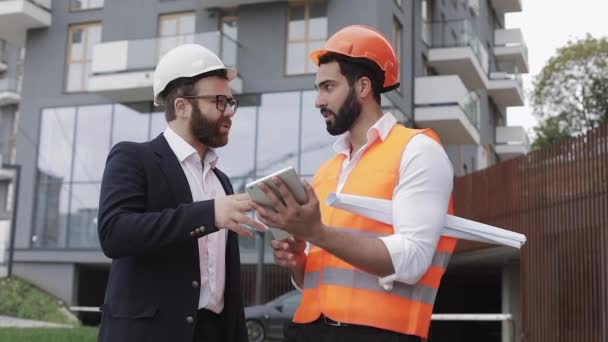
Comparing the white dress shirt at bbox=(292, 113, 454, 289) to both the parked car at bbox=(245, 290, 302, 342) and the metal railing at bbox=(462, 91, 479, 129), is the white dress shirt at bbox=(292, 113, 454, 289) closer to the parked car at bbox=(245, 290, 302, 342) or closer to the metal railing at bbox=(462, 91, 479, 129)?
the parked car at bbox=(245, 290, 302, 342)

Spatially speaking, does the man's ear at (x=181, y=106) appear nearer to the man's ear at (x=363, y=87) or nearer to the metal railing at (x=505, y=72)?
the man's ear at (x=363, y=87)

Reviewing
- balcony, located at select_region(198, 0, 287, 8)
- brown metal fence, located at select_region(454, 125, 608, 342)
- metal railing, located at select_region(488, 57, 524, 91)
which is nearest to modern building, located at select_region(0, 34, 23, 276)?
balcony, located at select_region(198, 0, 287, 8)

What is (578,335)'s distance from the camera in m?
12.1

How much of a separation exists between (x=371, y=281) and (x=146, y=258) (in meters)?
1.31

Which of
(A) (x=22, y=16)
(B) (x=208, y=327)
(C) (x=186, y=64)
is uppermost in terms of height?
(A) (x=22, y=16)

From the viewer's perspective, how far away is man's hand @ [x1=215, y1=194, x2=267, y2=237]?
11.2 ft

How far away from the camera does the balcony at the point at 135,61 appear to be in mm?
25469

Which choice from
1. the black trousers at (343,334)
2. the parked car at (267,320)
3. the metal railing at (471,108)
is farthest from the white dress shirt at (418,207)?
the metal railing at (471,108)

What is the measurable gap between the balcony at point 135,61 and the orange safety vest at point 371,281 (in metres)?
22.1

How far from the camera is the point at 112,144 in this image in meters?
27.5

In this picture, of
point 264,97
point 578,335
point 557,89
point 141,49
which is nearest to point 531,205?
point 578,335


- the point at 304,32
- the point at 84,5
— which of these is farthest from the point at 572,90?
the point at 84,5

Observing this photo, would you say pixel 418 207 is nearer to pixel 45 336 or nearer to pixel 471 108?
pixel 45 336

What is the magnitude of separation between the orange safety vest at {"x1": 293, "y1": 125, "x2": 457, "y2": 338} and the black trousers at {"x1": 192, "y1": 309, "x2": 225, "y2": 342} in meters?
0.85
